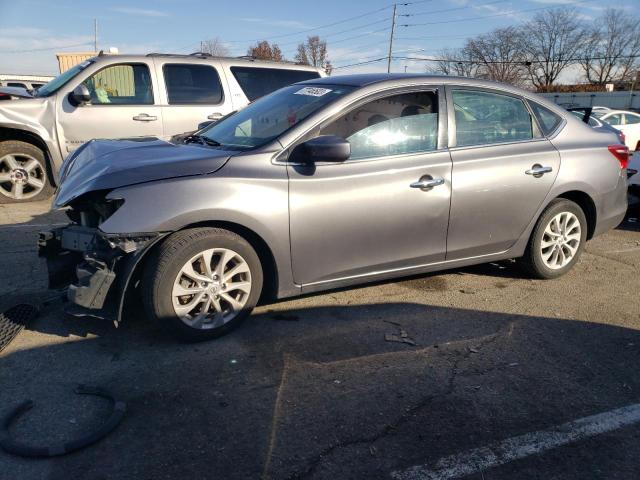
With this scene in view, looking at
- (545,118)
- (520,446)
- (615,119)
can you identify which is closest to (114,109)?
(545,118)

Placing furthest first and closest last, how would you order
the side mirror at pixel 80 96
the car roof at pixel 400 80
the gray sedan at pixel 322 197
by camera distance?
the side mirror at pixel 80 96 → the car roof at pixel 400 80 → the gray sedan at pixel 322 197

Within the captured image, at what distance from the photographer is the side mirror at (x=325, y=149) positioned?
3578mm

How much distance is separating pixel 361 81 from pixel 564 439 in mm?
2844

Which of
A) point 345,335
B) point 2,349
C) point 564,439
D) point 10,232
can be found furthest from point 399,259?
point 10,232

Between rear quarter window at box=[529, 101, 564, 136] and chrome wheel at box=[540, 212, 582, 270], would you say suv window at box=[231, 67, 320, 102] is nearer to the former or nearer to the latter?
rear quarter window at box=[529, 101, 564, 136]

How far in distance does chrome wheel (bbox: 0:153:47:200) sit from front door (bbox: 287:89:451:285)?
555 cm

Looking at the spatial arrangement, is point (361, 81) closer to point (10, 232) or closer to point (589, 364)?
point (589, 364)

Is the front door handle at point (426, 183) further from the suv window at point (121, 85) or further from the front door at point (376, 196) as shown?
the suv window at point (121, 85)

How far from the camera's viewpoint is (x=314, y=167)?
3727 mm

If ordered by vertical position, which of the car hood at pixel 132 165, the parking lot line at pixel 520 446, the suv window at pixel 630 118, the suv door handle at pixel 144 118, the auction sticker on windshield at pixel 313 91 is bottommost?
the parking lot line at pixel 520 446

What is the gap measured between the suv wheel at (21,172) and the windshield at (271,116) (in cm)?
416

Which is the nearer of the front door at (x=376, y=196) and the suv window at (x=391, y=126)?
the front door at (x=376, y=196)

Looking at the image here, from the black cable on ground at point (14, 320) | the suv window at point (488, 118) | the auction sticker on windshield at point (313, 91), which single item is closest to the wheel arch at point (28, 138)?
the black cable on ground at point (14, 320)

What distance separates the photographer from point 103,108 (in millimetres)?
7504
